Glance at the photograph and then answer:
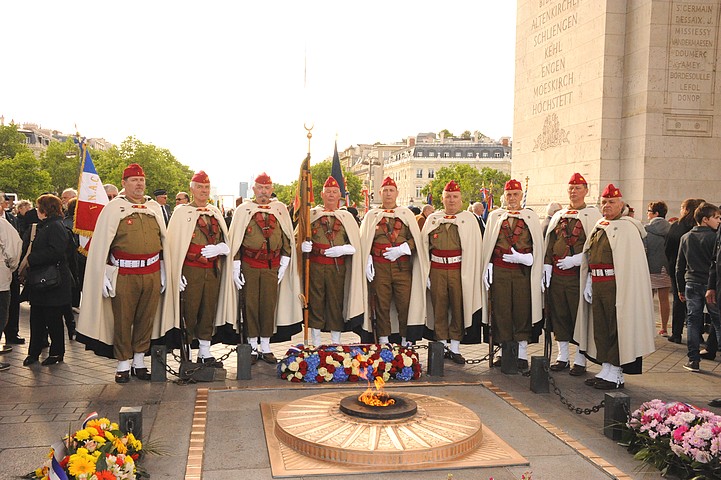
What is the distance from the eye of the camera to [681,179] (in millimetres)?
13672

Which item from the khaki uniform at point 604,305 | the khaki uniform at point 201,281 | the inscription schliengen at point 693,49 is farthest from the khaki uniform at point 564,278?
the inscription schliengen at point 693,49

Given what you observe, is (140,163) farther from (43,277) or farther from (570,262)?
(570,262)

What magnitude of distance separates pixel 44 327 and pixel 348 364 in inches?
154

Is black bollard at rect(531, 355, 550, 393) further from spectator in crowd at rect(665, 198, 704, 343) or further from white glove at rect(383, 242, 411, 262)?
spectator in crowd at rect(665, 198, 704, 343)

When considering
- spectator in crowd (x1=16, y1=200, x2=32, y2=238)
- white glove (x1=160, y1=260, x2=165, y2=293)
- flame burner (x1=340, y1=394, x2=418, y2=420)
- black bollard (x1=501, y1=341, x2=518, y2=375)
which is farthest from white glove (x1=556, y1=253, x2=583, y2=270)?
spectator in crowd (x1=16, y1=200, x2=32, y2=238)

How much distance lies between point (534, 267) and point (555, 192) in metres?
7.63

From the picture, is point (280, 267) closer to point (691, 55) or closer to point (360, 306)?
point (360, 306)

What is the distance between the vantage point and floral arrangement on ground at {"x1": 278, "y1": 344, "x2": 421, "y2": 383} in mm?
7656

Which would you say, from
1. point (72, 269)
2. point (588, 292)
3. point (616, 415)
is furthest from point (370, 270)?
point (72, 269)

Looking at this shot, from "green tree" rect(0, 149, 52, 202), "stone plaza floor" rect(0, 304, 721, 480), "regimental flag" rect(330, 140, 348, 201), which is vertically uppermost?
"green tree" rect(0, 149, 52, 202)

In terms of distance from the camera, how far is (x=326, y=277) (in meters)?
8.76

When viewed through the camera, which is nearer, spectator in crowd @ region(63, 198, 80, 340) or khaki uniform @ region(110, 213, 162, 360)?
khaki uniform @ region(110, 213, 162, 360)

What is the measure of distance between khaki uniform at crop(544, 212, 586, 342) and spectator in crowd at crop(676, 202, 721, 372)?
1.62 meters

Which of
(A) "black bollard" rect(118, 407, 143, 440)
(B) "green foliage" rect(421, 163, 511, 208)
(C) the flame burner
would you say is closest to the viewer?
(A) "black bollard" rect(118, 407, 143, 440)
